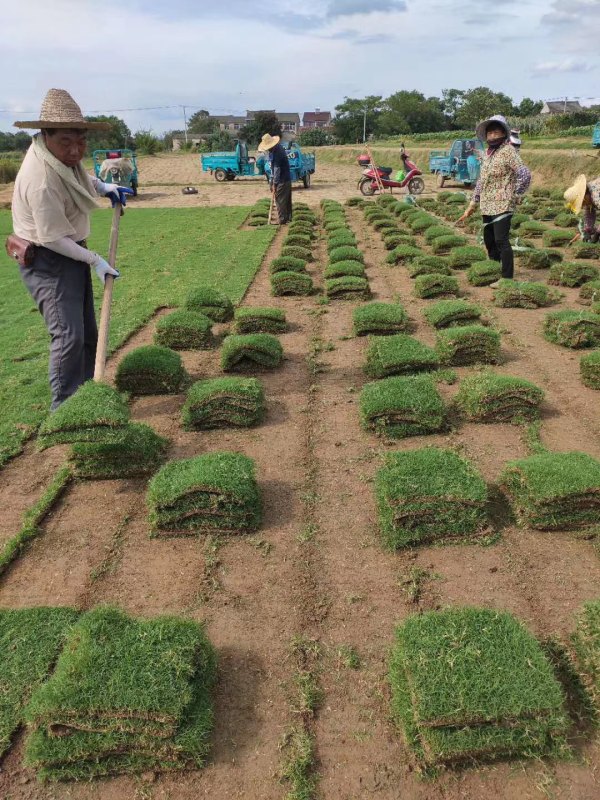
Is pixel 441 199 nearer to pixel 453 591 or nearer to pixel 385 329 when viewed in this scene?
pixel 385 329

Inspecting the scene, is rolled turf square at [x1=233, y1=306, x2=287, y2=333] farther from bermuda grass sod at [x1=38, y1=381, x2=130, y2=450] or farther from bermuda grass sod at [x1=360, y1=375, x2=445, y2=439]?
bermuda grass sod at [x1=38, y1=381, x2=130, y2=450]

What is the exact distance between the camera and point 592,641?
99.3 inches

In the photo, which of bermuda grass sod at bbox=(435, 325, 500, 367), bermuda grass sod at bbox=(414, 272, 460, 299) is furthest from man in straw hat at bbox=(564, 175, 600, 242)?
bermuda grass sod at bbox=(435, 325, 500, 367)

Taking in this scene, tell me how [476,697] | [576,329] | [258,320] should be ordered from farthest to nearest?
[258,320] < [576,329] < [476,697]

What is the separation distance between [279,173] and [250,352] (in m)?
9.64

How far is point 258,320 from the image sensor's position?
7.07 m

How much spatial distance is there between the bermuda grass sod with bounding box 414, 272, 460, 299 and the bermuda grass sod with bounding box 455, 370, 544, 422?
147 inches

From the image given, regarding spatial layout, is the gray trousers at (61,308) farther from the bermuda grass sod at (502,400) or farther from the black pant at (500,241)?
the black pant at (500,241)

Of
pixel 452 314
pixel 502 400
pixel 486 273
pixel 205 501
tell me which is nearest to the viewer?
pixel 205 501

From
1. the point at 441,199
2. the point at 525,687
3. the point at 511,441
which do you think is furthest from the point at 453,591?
the point at 441,199

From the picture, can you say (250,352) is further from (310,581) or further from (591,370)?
(591,370)

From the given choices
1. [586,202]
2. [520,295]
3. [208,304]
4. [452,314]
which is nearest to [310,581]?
[452,314]

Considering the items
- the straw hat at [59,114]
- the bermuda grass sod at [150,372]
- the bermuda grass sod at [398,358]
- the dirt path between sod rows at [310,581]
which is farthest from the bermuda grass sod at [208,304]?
the straw hat at [59,114]

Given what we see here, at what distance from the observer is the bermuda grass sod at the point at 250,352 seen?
5910 mm
